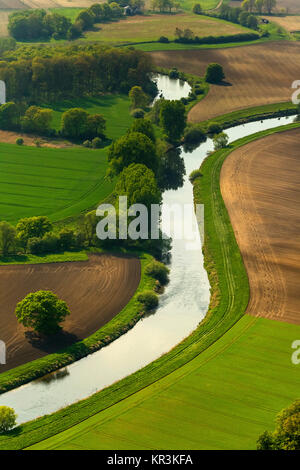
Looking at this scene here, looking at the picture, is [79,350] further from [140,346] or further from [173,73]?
[173,73]

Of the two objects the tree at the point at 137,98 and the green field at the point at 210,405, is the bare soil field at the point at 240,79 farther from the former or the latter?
the green field at the point at 210,405

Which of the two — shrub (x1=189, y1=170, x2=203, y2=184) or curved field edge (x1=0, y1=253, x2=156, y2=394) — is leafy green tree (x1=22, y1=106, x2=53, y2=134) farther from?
curved field edge (x1=0, y1=253, x2=156, y2=394)

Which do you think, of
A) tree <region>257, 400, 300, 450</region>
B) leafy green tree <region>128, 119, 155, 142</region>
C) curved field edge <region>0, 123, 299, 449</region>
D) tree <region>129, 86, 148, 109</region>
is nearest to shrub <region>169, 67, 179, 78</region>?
tree <region>129, 86, 148, 109</region>

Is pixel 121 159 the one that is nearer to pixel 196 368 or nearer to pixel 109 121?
pixel 109 121

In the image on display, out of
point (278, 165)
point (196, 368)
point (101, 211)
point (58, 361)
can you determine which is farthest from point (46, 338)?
point (278, 165)

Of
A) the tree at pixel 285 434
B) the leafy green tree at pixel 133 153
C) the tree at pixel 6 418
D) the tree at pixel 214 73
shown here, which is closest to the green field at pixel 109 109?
the tree at pixel 214 73

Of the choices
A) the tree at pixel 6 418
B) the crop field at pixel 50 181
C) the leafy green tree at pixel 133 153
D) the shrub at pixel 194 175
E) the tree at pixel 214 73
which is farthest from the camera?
the tree at pixel 214 73
